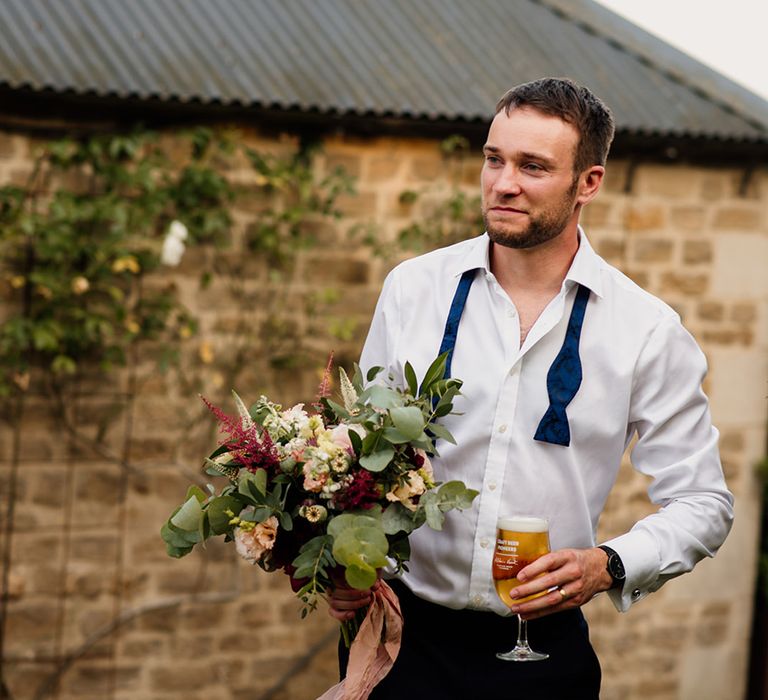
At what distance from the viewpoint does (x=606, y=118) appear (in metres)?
2.89

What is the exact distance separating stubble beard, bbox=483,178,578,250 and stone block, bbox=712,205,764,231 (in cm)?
399

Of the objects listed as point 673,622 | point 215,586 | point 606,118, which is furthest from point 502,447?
point 673,622

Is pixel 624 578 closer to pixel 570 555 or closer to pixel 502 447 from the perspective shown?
pixel 570 555

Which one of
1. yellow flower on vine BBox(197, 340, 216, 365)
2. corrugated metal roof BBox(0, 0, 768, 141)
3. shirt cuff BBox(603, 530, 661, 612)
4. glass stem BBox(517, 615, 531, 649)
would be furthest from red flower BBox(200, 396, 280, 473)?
yellow flower on vine BBox(197, 340, 216, 365)

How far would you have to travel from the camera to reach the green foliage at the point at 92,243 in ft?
17.0

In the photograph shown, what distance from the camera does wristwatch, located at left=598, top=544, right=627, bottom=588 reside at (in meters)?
2.69

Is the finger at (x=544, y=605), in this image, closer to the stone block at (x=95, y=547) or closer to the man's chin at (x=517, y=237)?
the man's chin at (x=517, y=237)

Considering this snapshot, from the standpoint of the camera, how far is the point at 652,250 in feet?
21.1

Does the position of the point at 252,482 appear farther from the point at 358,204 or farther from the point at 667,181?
the point at 667,181

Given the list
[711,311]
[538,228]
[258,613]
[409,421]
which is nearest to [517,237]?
[538,228]

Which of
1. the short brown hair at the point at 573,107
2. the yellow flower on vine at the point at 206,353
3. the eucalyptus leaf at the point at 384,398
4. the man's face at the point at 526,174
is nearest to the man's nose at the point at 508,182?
the man's face at the point at 526,174

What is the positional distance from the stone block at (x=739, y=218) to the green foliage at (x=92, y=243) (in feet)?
8.98

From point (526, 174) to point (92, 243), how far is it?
2968 mm

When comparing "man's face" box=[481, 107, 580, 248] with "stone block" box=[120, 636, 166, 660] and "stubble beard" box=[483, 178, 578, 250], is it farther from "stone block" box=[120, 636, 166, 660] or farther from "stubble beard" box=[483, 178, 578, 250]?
"stone block" box=[120, 636, 166, 660]
